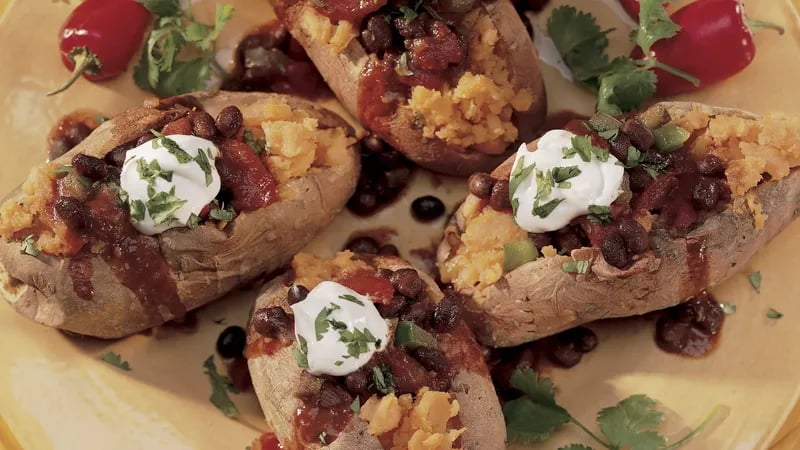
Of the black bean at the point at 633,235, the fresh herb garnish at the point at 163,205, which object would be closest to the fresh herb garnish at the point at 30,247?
the fresh herb garnish at the point at 163,205

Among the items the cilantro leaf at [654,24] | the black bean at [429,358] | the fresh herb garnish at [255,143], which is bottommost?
the black bean at [429,358]

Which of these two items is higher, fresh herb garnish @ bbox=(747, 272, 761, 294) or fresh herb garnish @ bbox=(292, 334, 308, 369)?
fresh herb garnish @ bbox=(292, 334, 308, 369)

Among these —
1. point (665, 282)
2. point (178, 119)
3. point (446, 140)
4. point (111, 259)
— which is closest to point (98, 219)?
point (111, 259)

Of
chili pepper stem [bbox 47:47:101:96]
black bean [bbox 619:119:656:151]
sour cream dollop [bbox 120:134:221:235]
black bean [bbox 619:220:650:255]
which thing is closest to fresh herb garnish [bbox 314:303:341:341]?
sour cream dollop [bbox 120:134:221:235]

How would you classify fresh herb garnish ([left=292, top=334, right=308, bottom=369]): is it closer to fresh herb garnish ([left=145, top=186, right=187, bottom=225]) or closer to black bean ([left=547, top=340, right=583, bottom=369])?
fresh herb garnish ([left=145, top=186, right=187, bottom=225])

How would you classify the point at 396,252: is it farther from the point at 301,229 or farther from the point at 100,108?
the point at 100,108

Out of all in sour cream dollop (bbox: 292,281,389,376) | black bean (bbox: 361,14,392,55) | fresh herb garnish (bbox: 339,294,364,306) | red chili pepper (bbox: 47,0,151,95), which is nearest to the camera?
sour cream dollop (bbox: 292,281,389,376)

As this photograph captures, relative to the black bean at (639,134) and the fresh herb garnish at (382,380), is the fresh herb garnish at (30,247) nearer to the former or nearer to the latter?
the fresh herb garnish at (382,380)
